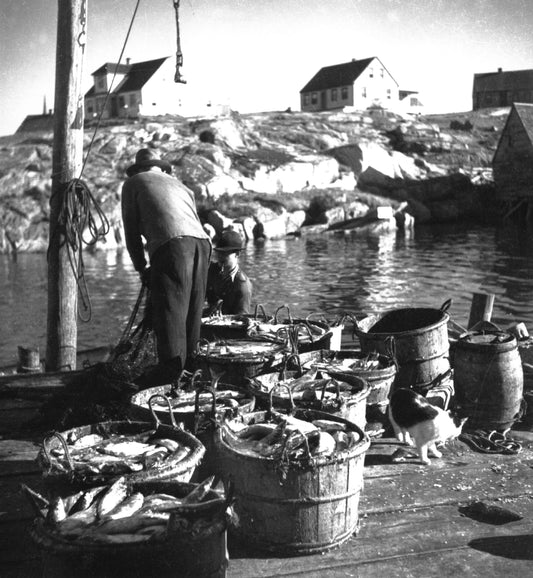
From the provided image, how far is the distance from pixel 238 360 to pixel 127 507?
276 cm

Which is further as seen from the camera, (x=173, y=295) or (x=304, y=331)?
(x=304, y=331)

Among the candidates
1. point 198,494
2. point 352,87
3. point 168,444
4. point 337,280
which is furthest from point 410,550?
point 352,87

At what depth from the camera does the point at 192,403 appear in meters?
5.23

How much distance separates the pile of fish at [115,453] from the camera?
3.88 metres

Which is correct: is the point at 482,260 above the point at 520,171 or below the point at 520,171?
below

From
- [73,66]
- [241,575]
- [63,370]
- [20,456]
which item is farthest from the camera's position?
[63,370]

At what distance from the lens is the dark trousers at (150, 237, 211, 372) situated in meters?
Answer: 6.37

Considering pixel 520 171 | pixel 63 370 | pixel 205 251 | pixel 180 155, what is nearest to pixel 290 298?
pixel 63 370

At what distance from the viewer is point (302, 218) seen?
160 ft

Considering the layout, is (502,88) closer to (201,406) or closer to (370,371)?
(370,371)

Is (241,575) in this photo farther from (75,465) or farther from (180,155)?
(180,155)

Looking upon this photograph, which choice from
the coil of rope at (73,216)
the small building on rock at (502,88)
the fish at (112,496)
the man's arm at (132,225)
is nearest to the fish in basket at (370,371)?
the man's arm at (132,225)

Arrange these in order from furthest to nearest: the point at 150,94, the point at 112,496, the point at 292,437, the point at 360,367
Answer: the point at 150,94
the point at 360,367
the point at 292,437
the point at 112,496

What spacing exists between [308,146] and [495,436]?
2145 inches
